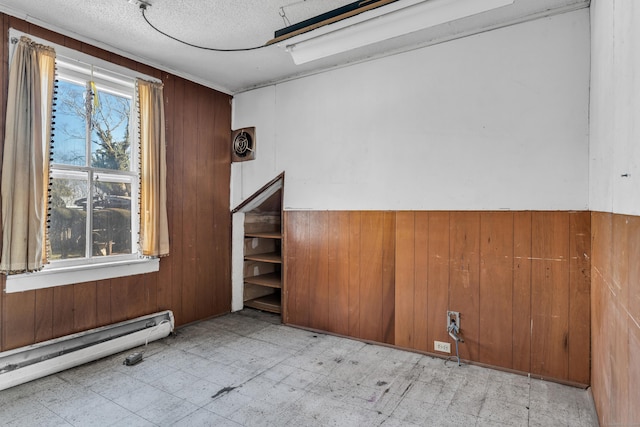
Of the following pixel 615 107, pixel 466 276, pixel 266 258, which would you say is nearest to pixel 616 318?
pixel 615 107

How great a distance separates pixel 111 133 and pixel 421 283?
10.9ft

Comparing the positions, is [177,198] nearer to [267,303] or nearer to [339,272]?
[267,303]

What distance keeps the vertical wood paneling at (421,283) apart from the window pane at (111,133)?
2965 mm

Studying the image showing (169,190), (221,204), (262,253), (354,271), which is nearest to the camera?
(354,271)

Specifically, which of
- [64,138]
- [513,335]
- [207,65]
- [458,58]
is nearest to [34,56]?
[64,138]

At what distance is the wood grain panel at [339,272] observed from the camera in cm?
351

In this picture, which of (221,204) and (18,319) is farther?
(221,204)

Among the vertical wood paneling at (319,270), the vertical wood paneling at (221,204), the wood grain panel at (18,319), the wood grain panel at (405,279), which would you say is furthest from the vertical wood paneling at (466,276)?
the wood grain panel at (18,319)

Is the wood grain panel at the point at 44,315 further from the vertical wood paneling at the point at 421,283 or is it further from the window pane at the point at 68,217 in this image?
the vertical wood paneling at the point at 421,283

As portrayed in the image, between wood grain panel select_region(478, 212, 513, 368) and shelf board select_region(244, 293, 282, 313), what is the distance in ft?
7.98

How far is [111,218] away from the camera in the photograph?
10.7 ft

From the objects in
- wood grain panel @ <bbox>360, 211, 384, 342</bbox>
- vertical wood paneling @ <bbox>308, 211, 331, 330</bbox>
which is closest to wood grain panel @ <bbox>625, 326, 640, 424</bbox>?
wood grain panel @ <bbox>360, 211, 384, 342</bbox>

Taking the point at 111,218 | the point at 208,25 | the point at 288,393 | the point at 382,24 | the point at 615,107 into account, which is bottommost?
the point at 288,393

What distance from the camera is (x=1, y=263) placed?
2473mm
